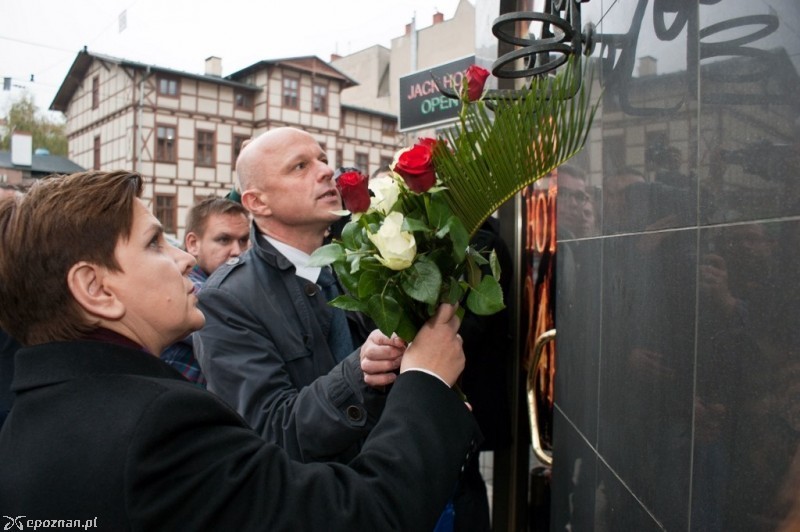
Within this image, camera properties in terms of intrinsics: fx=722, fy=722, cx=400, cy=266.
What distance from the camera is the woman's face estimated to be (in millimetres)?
1514

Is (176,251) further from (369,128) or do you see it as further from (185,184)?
(369,128)

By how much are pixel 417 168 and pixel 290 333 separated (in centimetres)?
97

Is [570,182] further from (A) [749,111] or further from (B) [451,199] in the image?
(A) [749,111]

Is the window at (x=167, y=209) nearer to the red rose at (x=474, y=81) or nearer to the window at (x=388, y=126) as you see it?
the window at (x=388, y=126)

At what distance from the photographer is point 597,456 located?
2.16m

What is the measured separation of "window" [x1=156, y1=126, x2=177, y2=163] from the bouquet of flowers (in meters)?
28.4

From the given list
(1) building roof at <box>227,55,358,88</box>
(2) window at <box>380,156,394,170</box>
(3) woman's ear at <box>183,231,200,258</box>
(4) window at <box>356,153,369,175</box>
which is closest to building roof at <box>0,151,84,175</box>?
(1) building roof at <box>227,55,358,88</box>

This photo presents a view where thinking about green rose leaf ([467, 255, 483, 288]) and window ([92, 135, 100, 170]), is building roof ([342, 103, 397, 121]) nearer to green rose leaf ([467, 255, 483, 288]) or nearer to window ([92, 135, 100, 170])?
window ([92, 135, 100, 170])

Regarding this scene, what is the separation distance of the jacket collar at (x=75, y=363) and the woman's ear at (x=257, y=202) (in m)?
1.23

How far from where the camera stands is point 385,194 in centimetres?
174

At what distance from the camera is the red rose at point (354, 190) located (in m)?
1.73

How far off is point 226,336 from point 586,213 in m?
1.22

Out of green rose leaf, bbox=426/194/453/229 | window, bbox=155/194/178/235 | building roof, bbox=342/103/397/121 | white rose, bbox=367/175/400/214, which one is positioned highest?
building roof, bbox=342/103/397/121

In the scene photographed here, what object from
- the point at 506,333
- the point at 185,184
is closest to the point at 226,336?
the point at 506,333
